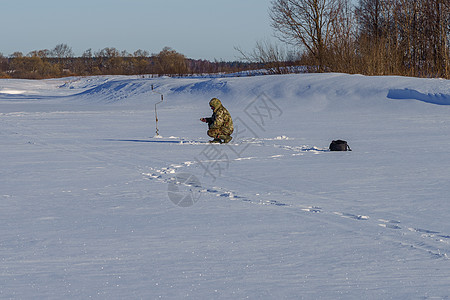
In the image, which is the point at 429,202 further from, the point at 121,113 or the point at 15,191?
the point at 121,113

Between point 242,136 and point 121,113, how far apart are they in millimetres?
10049

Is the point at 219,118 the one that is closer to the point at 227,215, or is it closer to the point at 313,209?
the point at 313,209

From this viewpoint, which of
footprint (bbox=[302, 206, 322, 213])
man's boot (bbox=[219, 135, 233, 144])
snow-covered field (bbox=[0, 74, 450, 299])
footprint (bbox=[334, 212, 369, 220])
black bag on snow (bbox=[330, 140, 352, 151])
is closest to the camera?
A: snow-covered field (bbox=[0, 74, 450, 299])

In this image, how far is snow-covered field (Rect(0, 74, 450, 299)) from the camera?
13.6 ft

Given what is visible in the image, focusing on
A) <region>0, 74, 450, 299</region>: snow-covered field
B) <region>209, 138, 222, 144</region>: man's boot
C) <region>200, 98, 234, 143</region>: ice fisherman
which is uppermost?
<region>200, 98, 234, 143</region>: ice fisherman

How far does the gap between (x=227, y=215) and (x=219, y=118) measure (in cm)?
699

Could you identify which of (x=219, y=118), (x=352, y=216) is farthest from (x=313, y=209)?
(x=219, y=118)

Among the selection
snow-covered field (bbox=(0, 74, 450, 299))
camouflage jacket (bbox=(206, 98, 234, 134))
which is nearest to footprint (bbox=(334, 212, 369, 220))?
snow-covered field (bbox=(0, 74, 450, 299))

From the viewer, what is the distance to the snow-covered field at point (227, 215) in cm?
414

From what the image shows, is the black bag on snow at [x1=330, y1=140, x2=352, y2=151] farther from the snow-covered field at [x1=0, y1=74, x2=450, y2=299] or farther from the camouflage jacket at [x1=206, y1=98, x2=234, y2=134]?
the camouflage jacket at [x1=206, y1=98, x2=234, y2=134]

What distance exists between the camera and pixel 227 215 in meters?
6.29

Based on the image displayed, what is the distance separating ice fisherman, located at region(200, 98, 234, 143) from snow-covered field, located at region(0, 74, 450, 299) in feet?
1.46

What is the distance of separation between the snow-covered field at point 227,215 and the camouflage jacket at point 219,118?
557 mm

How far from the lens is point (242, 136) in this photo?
49.3ft
